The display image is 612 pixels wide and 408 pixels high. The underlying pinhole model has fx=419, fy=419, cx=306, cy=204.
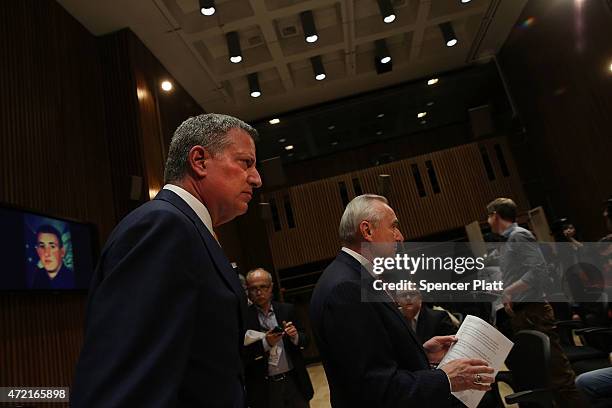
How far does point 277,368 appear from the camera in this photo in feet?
10.6

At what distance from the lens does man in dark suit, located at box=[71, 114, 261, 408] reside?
700mm

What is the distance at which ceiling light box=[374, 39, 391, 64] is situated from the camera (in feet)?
22.6

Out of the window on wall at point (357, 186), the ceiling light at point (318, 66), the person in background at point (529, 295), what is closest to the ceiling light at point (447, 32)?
the ceiling light at point (318, 66)

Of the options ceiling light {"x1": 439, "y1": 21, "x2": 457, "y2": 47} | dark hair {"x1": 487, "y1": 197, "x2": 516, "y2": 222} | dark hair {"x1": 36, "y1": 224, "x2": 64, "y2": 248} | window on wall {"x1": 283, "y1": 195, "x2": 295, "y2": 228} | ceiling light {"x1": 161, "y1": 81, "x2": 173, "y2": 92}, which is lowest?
dark hair {"x1": 487, "y1": 197, "x2": 516, "y2": 222}

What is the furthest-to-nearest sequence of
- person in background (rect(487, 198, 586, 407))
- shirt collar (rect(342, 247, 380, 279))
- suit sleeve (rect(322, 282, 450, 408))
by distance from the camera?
person in background (rect(487, 198, 586, 407)) → shirt collar (rect(342, 247, 380, 279)) → suit sleeve (rect(322, 282, 450, 408))

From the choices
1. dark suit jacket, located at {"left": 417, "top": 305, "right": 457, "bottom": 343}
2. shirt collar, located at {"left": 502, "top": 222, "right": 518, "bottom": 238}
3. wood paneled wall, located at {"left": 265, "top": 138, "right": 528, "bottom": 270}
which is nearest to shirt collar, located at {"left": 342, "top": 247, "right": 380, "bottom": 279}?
dark suit jacket, located at {"left": 417, "top": 305, "right": 457, "bottom": 343}

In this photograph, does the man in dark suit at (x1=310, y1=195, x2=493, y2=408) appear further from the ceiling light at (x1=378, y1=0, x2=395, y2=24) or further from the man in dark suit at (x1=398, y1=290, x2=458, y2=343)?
the ceiling light at (x1=378, y1=0, x2=395, y2=24)

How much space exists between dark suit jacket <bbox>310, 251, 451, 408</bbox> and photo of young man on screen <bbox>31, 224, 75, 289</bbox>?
2636 mm

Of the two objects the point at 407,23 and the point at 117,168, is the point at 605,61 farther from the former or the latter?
the point at 117,168

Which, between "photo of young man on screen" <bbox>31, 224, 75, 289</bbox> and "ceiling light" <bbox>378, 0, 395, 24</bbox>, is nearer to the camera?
"photo of young man on screen" <bbox>31, 224, 75, 289</bbox>

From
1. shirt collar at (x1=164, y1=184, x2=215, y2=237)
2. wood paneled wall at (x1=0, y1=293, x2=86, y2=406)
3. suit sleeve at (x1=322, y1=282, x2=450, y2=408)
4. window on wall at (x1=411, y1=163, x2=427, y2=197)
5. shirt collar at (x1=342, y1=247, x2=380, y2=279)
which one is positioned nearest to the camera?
shirt collar at (x1=164, y1=184, x2=215, y2=237)

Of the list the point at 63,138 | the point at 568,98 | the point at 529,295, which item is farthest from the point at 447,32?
the point at 63,138

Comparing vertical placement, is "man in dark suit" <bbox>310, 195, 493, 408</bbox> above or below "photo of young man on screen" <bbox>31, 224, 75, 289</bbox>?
below

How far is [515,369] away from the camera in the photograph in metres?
2.52
